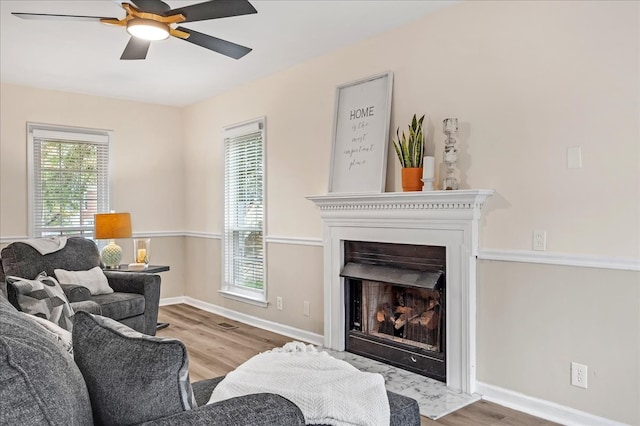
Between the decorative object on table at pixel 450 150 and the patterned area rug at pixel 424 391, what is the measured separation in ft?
4.36

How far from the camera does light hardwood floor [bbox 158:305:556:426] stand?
2.77 m

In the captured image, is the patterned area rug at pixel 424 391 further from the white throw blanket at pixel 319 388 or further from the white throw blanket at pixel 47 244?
the white throw blanket at pixel 47 244

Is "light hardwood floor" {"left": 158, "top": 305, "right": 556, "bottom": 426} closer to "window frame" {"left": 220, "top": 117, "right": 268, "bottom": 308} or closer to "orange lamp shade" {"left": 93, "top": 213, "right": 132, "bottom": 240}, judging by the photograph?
"window frame" {"left": 220, "top": 117, "right": 268, "bottom": 308}

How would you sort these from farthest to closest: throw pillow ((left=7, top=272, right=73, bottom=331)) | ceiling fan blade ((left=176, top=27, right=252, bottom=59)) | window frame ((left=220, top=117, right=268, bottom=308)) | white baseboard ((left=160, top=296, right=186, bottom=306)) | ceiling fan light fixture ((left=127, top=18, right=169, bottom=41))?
white baseboard ((left=160, top=296, right=186, bottom=306)) < window frame ((left=220, top=117, right=268, bottom=308)) < ceiling fan blade ((left=176, top=27, right=252, bottom=59)) < ceiling fan light fixture ((left=127, top=18, right=169, bottom=41)) < throw pillow ((left=7, top=272, right=73, bottom=331))

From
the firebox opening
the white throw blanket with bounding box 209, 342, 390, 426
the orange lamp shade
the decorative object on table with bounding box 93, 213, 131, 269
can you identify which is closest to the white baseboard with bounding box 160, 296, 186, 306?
the decorative object on table with bounding box 93, 213, 131, 269

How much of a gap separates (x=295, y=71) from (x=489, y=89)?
209cm

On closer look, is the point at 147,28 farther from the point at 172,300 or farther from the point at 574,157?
the point at 172,300

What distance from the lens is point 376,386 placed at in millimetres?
1619

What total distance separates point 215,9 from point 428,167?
1.67 meters

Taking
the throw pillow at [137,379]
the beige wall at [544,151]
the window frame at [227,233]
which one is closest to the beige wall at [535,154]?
the beige wall at [544,151]

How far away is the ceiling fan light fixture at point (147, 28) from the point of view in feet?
9.02

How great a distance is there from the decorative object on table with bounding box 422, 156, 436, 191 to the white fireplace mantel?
9 centimetres

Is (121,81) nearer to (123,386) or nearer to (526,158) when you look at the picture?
(526,158)

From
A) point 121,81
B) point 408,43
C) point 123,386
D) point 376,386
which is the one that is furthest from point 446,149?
point 121,81
